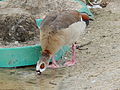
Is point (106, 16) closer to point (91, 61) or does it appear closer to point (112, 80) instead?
point (91, 61)

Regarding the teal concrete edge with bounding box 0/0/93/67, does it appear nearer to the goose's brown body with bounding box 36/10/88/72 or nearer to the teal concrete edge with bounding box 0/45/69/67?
the teal concrete edge with bounding box 0/45/69/67

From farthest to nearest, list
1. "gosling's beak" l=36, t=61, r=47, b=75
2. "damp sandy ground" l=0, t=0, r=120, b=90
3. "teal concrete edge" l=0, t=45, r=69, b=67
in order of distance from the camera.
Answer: "teal concrete edge" l=0, t=45, r=69, b=67
"gosling's beak" l=36, t=61, r=47, b=75
"damp sandy ground" l=0, t=0, r=120, b=90

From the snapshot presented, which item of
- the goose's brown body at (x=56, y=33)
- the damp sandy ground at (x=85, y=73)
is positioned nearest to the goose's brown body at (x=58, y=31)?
the goose's brown body at (x=56, y=33)

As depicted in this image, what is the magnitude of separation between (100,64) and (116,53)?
45cm

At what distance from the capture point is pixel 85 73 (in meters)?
5.68

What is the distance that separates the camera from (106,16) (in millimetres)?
8664

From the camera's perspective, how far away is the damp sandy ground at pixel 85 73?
5258 mm

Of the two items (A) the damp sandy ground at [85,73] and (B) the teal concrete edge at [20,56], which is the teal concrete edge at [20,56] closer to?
(B) the teal concrete edge at [20,56]

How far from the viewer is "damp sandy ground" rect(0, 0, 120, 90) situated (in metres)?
Result: 5.26

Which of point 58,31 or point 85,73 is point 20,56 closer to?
point 58,31

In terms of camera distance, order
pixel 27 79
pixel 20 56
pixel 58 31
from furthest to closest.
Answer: pixel 20 56, pixel 58 31, pixel 27 79

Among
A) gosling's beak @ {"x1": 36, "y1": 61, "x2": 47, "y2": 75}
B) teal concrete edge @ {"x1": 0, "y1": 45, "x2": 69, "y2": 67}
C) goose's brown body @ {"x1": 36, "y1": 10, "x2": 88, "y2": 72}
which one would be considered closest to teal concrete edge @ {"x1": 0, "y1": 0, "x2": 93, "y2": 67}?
teal concrete edge @ {"x1": 0, "y1": 45, "x2": 69, "y2": 67}

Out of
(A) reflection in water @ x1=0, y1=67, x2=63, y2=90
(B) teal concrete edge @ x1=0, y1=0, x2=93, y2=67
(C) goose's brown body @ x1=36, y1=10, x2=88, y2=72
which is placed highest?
(C) goose's brown body @ x1=36, y1=10, x2=88, y2=72

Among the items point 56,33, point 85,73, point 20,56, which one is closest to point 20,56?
point 20,56
